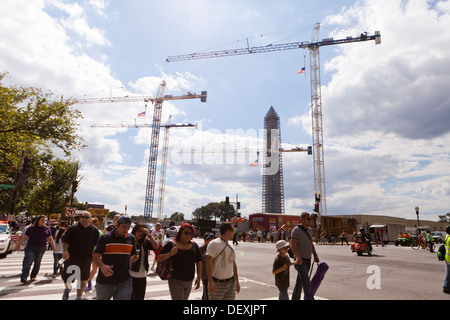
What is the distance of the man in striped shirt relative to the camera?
4.07 meters

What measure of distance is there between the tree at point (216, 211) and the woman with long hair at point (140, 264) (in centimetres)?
13420

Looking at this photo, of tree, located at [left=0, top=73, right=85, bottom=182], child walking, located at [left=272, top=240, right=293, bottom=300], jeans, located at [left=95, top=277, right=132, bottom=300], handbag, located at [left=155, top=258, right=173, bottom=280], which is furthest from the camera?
tree, located at [left=0, top=73, right=85, bottom=182]

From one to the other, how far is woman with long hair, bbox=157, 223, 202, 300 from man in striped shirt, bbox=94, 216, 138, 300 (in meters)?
0.57

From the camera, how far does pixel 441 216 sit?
128 meters

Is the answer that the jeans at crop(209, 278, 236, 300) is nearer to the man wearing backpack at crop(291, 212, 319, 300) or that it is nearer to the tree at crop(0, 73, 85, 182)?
the man wearing backpack at crop(291, 212, 319, 300)

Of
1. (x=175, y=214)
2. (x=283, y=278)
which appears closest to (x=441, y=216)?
(x=175, y=214)

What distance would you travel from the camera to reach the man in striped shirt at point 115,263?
160 inches

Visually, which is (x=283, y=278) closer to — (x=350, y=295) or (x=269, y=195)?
(x=350, y=295)

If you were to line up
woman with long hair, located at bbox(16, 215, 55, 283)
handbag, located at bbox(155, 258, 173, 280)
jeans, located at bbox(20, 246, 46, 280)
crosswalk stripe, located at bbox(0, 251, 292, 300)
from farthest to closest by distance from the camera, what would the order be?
1. woman with long hair, located at bbox(16, 215, 55, 283)
2. jeans, located at bbox(20, 246, 46, 280)
3. crosswalk stripe, located at bbox(0, 251, 292, 300)
4. handbag, located at bbox(155, 258, 173, 280)

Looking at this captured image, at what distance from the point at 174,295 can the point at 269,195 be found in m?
190

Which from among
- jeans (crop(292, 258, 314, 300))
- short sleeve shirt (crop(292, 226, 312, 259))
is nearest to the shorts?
jeans (crop(292, 258, 314, 300))

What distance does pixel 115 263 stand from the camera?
418 centimetres

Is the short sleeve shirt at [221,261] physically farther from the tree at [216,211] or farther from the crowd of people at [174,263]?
the tree at [216,211]

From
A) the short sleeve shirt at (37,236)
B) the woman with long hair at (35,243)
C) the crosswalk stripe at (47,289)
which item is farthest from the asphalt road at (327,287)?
the short sleeve shirt at (37,236)
